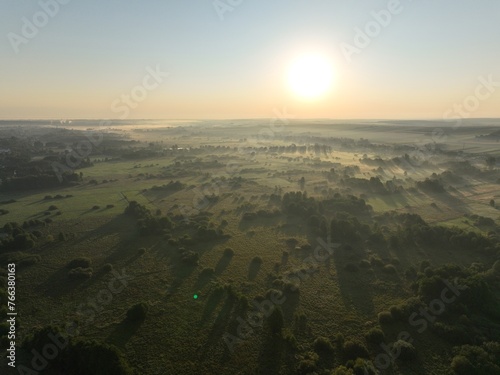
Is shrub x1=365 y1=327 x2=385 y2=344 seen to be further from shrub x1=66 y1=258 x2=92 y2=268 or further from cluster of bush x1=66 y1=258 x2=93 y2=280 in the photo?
shrub x1=66 y1=258 x2=92 y2=268

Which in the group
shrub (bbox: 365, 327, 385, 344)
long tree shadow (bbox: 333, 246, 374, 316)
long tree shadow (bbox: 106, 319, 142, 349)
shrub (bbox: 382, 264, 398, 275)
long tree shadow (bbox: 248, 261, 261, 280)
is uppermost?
shrub (bbox: 382, 264, 398, 275)

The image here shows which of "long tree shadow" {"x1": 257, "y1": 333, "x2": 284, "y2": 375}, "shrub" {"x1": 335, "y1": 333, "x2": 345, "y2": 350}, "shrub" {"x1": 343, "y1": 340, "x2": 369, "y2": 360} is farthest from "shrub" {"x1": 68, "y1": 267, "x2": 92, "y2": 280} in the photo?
"shrub" {"x1": 343, "y1": 340, "x2": 369, "y2": 360}

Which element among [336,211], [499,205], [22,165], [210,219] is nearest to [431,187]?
[499,205]

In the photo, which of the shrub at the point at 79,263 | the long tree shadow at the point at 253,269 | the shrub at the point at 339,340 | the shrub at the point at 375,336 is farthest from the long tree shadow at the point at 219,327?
the shrub at the point at 79,263

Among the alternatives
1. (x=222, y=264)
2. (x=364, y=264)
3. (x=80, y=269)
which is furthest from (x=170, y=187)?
(x=364, y=264)

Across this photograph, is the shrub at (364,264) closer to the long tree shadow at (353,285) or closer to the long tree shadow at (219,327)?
the long tree shadow at (353,285)

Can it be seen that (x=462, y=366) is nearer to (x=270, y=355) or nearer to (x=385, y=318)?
(x=385, y=318)
